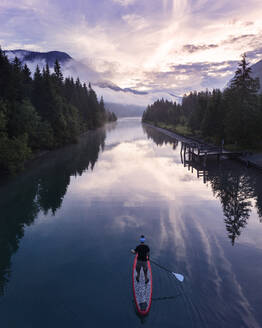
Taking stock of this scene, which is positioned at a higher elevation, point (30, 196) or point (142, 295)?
point (142, 295)

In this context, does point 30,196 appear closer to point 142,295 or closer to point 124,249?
point 124,249

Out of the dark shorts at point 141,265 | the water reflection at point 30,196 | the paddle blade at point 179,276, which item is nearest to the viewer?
the dark shorts at point 141,265

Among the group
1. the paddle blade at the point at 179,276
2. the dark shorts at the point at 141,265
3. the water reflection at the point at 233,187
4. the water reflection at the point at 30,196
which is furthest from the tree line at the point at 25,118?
the water reflection at the point at 233,187

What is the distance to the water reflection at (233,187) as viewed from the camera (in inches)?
848

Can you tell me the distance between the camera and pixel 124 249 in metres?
16.3

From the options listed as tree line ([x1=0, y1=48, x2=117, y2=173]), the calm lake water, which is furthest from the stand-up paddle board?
tree line ([x1=0, y1=48, x2=117, y2=173])

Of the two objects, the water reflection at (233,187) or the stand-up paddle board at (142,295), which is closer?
the stand-up paddle board at (142,295)

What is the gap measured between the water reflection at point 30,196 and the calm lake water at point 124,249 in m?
0.14

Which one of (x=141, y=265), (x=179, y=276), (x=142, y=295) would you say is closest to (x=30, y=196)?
(x=141, y=265)

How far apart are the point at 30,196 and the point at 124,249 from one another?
1710cm

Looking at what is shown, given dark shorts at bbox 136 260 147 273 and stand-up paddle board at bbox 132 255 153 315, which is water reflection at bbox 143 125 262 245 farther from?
stand-up paddle board at bbox 132 255 153 315

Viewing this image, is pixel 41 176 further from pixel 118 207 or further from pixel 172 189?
pixel 172 189

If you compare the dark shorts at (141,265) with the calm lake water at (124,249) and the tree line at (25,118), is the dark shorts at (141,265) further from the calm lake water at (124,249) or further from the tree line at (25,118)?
the tree line at (25,118)

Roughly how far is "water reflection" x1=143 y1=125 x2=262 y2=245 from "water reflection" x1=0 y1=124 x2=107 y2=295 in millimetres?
17350
